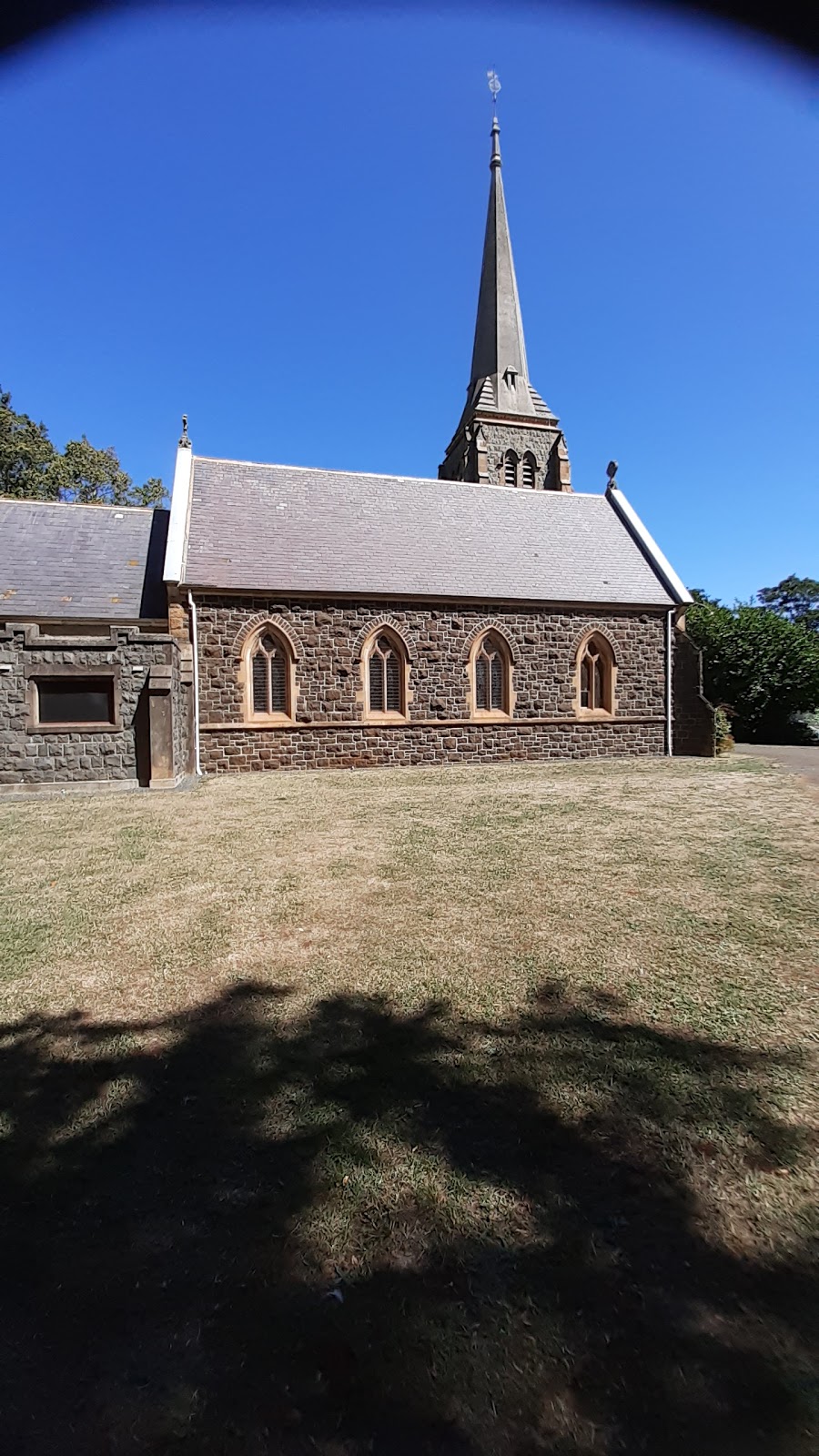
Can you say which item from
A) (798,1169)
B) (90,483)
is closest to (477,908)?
(798,1169)

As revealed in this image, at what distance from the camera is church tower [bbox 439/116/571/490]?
29109 mm

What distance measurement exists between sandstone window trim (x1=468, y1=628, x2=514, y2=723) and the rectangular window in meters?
8.98

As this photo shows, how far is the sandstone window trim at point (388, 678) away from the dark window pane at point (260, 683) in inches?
101

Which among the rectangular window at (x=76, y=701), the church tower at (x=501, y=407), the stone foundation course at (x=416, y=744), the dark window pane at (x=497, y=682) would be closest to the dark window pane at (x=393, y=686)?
the stone foundation course at (x=416, y=744)

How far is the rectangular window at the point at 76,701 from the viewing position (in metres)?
11.2

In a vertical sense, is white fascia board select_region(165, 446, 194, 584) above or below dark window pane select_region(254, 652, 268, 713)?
above

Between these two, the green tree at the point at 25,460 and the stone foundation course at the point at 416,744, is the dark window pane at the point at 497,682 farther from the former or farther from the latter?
the green tree at the point at 25,460

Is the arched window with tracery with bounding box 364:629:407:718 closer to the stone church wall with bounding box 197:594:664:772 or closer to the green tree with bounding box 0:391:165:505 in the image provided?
the stone church wall with bounding box 197:594:664:772

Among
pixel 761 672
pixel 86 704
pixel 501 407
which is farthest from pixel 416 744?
pixel 501 407

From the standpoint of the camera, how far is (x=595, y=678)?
18.0 meters

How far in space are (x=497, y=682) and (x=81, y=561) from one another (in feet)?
36.9

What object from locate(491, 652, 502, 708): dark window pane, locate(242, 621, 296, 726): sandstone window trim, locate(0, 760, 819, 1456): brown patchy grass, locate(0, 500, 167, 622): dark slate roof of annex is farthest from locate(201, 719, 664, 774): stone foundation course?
locate(0, 760, 819, 1456): brown patchy grass

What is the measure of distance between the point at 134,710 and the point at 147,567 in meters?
5.92

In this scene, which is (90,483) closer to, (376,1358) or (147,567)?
(147,567)
